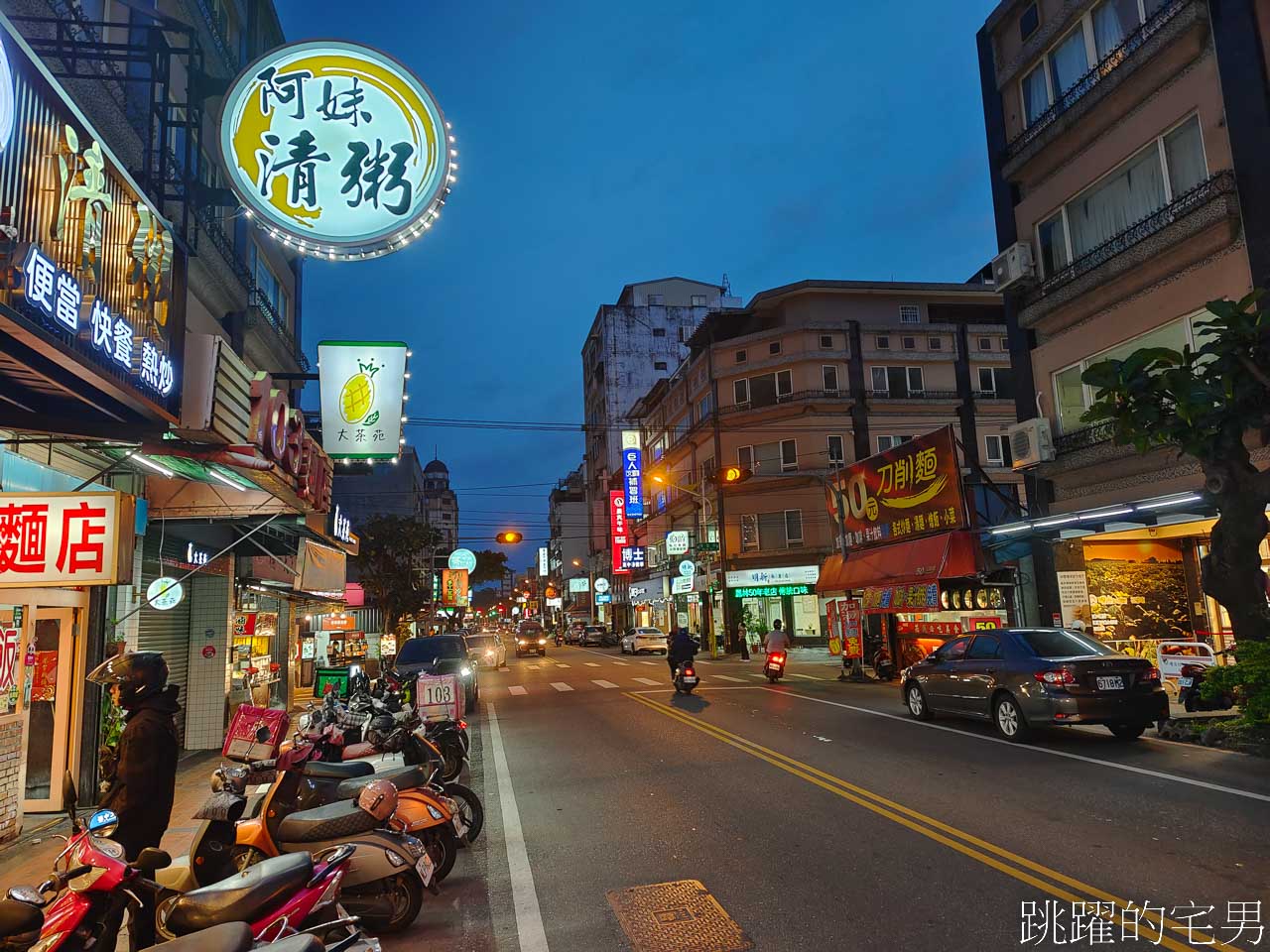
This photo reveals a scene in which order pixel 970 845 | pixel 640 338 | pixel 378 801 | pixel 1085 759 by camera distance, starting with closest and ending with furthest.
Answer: pixel 378 801, pixel 970 845, pixel 1085 759, pixel 640 338

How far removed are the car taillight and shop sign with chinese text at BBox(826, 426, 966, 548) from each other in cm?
993

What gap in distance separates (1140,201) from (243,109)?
1723cm

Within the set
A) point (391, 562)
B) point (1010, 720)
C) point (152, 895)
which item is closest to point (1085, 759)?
point (1010, 720)

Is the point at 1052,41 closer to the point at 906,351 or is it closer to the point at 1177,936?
the point at 1177,936

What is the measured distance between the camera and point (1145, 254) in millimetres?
16641

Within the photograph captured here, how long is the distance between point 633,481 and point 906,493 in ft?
113

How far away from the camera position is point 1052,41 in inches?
768

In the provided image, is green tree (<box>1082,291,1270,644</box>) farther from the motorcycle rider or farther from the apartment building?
the apartment building

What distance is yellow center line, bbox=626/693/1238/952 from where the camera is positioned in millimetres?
5098

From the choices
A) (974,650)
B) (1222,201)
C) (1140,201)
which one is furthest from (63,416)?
(1140,201)

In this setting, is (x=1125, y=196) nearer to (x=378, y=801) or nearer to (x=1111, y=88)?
(x=1111, y=88)

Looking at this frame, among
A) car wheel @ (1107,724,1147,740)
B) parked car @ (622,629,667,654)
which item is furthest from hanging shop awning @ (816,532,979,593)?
parked car @ (622,629,667,654)

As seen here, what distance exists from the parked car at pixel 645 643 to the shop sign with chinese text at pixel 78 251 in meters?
40.0

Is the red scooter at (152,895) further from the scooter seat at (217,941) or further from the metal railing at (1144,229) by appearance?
the metal railing at (1144,229)
